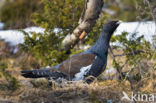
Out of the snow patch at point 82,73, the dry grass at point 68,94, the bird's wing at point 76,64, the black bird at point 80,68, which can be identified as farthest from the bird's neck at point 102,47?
the dry grass at point 68,94

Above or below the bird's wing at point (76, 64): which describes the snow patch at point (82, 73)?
below

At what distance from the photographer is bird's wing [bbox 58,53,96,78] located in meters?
5.24

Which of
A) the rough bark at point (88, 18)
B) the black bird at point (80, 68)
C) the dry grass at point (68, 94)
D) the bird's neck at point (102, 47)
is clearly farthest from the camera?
the rough bark at point (88, 18)

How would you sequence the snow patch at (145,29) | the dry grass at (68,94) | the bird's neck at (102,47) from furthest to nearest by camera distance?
the snow patch at (145,29)
the bird's neck at (102,47)
the dry grass at (68,94)

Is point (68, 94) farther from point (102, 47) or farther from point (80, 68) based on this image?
point (102, 47)

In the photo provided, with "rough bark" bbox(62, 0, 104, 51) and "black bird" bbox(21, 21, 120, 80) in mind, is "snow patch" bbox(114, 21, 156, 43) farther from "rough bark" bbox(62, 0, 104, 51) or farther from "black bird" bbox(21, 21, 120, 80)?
"black bird" bbox(21, 21, 120, 80)

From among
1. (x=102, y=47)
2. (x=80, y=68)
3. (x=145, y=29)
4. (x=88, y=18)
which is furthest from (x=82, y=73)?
(x=145, y=29)

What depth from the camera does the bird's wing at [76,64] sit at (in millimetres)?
5238

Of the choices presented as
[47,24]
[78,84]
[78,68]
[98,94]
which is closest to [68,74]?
[78,68]

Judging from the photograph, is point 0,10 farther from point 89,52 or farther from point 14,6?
point 89,52

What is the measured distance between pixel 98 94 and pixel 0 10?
14129 millimetres

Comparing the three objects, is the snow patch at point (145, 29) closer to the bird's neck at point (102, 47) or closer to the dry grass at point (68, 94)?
the bird's neck at point (102, 47)

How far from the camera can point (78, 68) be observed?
5.25m

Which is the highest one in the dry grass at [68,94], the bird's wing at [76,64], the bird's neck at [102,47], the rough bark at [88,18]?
the rough bark at [88,18]
